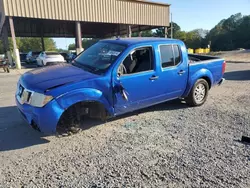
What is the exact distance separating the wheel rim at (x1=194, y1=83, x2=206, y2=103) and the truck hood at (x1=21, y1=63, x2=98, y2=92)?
3.06 metres

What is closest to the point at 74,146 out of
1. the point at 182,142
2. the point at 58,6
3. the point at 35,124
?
the point at 35,124

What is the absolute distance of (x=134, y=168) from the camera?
2.89m

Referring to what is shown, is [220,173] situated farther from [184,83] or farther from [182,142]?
[184,83]

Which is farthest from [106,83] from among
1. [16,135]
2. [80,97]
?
[16,135]

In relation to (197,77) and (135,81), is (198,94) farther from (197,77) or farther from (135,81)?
(135,81)

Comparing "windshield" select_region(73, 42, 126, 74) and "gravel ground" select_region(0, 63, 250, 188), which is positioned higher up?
"windshield" select_region(73, 42, 126, 74)

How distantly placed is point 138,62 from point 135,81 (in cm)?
45

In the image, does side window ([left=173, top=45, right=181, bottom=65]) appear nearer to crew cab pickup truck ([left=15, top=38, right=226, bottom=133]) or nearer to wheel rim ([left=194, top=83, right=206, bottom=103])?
crew cab pickup truck ([left=15, top=38, right=226, bottom=133])

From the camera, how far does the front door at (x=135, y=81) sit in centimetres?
397

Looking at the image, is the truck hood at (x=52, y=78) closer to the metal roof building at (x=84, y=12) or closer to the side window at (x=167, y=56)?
the side window at (x=167, y=56)

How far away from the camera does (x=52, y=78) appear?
3605 mm

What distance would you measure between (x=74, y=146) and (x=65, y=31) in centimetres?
3412

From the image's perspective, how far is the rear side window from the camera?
4.59m

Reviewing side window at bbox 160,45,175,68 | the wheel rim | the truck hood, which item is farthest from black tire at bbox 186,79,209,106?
the truck hood
